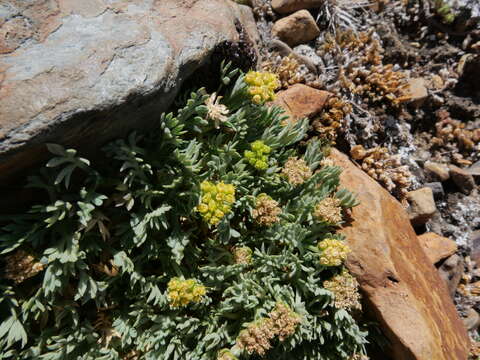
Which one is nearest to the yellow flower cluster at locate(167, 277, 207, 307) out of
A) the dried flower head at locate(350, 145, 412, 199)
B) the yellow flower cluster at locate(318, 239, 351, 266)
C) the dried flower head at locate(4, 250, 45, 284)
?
the dried flower head at locate(4, 250, 45, 284)

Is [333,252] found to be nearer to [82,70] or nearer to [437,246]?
[437,246]

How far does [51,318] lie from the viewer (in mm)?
3459

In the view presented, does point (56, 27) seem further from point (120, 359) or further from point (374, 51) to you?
point (374, 51)

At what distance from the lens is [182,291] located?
3119 mm

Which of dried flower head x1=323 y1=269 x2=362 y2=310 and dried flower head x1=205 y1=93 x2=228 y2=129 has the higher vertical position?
dried flower head x1=205 y1=93 x2=228 y2=129

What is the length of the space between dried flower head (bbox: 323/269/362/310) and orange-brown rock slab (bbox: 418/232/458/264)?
5.39ft

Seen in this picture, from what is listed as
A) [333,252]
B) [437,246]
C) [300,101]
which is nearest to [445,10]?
[300,101]

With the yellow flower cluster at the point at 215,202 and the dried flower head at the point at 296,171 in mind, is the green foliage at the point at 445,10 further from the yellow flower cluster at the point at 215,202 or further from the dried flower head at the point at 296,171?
the yellow flower cluster at the point at 215,202

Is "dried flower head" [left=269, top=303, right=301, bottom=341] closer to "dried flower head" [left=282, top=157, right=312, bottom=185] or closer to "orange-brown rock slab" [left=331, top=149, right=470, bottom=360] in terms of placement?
"orange-brown rock slab" [left=331, top=149, right=470, bottom=360]

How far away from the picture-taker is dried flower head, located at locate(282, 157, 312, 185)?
147 inches

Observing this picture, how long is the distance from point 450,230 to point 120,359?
4260mm

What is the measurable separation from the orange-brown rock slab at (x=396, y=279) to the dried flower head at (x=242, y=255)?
3.48ft

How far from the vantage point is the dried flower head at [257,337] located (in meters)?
3.22

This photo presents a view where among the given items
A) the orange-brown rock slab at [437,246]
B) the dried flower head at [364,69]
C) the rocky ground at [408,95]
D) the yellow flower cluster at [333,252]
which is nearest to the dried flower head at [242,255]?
the yellow flower cluster at [333,252]
